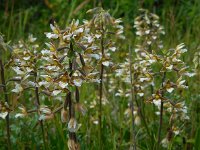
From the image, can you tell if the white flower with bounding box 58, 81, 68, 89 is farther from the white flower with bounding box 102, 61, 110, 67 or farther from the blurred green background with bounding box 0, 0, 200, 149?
the blurred green background with bounding box 0, 0, 200, 149

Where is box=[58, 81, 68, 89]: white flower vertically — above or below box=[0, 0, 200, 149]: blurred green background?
below

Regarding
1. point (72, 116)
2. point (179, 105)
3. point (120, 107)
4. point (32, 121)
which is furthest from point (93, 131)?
point (72, 116)

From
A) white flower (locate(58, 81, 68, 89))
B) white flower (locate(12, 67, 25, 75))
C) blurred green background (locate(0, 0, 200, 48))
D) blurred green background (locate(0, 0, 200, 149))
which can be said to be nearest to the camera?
white flower (locate(58, 81, 68, 89))

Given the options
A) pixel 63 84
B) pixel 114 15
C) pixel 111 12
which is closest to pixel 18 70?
pixel 63 84

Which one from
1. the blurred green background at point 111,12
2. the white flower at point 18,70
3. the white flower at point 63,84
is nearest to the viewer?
the white flower at point 63,84

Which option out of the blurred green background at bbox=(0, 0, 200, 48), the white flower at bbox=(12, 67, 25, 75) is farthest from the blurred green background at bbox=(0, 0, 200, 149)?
the white flower at bbox=(12, 67, 25, 75)

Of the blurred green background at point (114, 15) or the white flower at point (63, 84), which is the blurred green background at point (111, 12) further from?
the white flower at point (63, 84)

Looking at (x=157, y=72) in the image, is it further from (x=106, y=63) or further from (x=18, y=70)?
(x=18, y=70)

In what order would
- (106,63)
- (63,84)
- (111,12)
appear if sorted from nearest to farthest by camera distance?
(63,84), (106,63), (111,12)

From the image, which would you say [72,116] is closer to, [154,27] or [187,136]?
[187,136]

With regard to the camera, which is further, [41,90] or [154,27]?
[154,27]

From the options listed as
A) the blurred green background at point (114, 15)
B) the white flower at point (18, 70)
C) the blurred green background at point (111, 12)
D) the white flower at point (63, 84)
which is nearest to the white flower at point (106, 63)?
the blurred green background at point (111, 12)
